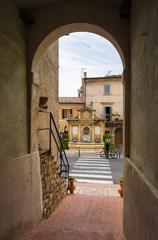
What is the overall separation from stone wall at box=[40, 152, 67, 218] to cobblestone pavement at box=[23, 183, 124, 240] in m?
0.18

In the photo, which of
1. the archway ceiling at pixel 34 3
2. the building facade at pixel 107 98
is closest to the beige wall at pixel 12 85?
the archway ceiling at pixel 34 3

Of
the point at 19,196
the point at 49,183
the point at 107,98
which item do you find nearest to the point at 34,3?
the point at 19,196

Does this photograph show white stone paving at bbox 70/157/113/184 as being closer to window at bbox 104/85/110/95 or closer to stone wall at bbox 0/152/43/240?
stone wall at bbox 0/152/43/240

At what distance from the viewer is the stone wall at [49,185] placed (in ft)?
13.4

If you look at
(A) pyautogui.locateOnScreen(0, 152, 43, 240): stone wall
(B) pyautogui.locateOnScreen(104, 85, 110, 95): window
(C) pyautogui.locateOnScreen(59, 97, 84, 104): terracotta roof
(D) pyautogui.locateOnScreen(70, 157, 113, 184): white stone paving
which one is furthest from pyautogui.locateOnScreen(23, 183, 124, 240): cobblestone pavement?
(B) pyautogui.locateOnScreen(104, 85, 110, 95): window

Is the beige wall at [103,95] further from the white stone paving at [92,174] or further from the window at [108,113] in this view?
the white stone paving at [92,174]

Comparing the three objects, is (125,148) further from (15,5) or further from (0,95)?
(15,5)

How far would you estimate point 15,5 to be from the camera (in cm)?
316

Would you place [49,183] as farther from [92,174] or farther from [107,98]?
[107,98]

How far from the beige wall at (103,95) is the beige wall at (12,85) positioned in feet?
67.5

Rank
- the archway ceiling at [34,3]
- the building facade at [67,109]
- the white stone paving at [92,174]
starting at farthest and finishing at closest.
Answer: the building facade at [67,109] → the white stone paving at [92,174] → the archway ceiling at [34,3]

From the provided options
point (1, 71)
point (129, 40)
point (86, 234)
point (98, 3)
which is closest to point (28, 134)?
point (1, 71)

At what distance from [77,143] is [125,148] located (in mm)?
15531

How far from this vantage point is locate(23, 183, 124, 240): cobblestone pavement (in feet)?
10.6
